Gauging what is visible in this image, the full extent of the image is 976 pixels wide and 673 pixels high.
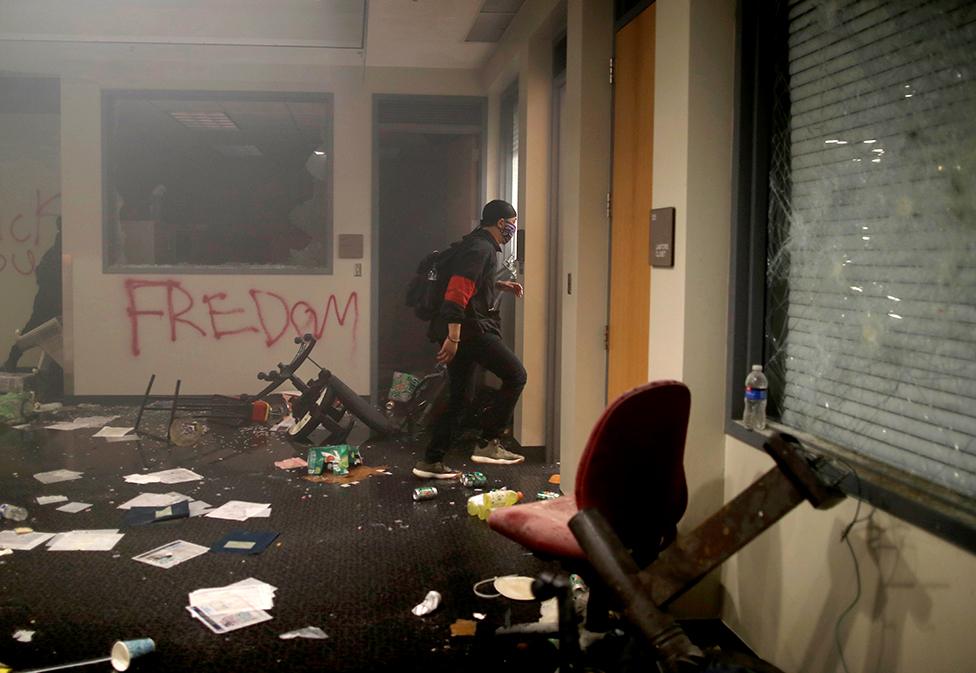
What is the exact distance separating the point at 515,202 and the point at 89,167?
11.5 ft

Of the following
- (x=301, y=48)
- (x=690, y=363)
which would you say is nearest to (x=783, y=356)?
(x=690, y=363)

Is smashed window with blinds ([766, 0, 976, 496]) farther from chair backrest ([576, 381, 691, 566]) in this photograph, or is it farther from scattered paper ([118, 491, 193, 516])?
scattered paper ([118, 491, 193, 516])

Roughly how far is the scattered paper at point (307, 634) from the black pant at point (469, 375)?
2.04 meters

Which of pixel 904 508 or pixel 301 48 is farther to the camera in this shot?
pixel 301 48

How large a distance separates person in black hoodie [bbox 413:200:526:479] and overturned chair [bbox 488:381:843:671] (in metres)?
2.39

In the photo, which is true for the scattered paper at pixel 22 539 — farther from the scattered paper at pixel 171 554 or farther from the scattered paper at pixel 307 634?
the scattered paper at pixel 307 634

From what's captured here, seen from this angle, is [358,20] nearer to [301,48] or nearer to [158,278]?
[301,48]

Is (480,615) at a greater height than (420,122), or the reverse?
(420,122)

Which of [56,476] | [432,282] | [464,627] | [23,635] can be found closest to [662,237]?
[464,627]

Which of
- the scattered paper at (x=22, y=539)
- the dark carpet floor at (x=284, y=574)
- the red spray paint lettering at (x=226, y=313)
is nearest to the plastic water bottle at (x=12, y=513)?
the dark carpet floor at (x=284, y=574)

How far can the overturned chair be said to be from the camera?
1780 mm

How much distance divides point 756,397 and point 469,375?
2385 mm

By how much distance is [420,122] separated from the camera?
293 inches

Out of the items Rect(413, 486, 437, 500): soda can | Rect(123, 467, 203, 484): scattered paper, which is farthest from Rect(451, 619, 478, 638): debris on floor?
Rect(123, 467, 203, 484): scattered paper
